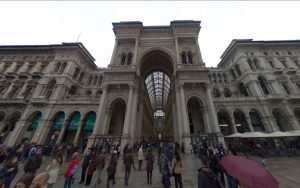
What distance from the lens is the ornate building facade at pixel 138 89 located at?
67.8 ft

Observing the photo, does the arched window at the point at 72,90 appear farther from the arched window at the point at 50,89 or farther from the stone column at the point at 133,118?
the stone column at the point at 133,118

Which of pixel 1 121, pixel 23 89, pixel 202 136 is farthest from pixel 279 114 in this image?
pixel 1 121

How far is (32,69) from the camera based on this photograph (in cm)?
2859

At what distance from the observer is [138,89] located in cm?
2309

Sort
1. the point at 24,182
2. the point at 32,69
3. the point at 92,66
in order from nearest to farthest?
the point at 24,182 → the point at 32,69 → the point at 92,66

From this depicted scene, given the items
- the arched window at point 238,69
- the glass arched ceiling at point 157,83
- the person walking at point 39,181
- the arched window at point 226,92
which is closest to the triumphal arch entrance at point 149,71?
the glass arched ceiling at point 157,83

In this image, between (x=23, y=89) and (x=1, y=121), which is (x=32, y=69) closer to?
(x=23, y=89)

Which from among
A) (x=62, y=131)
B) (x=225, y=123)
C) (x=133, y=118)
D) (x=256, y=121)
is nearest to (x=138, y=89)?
(x=133, y=118)

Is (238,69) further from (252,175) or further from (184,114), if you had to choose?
(252,175)

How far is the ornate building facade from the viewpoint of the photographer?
2066 cm

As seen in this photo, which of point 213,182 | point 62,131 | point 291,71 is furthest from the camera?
point 291,71

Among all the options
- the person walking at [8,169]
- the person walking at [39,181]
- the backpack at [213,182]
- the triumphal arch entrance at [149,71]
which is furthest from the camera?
the triumphal arch entrance at [149,71]

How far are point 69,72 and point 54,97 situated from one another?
19.6 ft

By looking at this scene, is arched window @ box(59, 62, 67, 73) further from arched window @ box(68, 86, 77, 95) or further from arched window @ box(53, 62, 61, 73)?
arched window @ box(68, 86, 77, 95)
